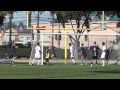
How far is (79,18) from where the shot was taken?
54219 mm

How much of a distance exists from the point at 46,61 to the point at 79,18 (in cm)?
1523

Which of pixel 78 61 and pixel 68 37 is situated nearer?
pixel 78 61
